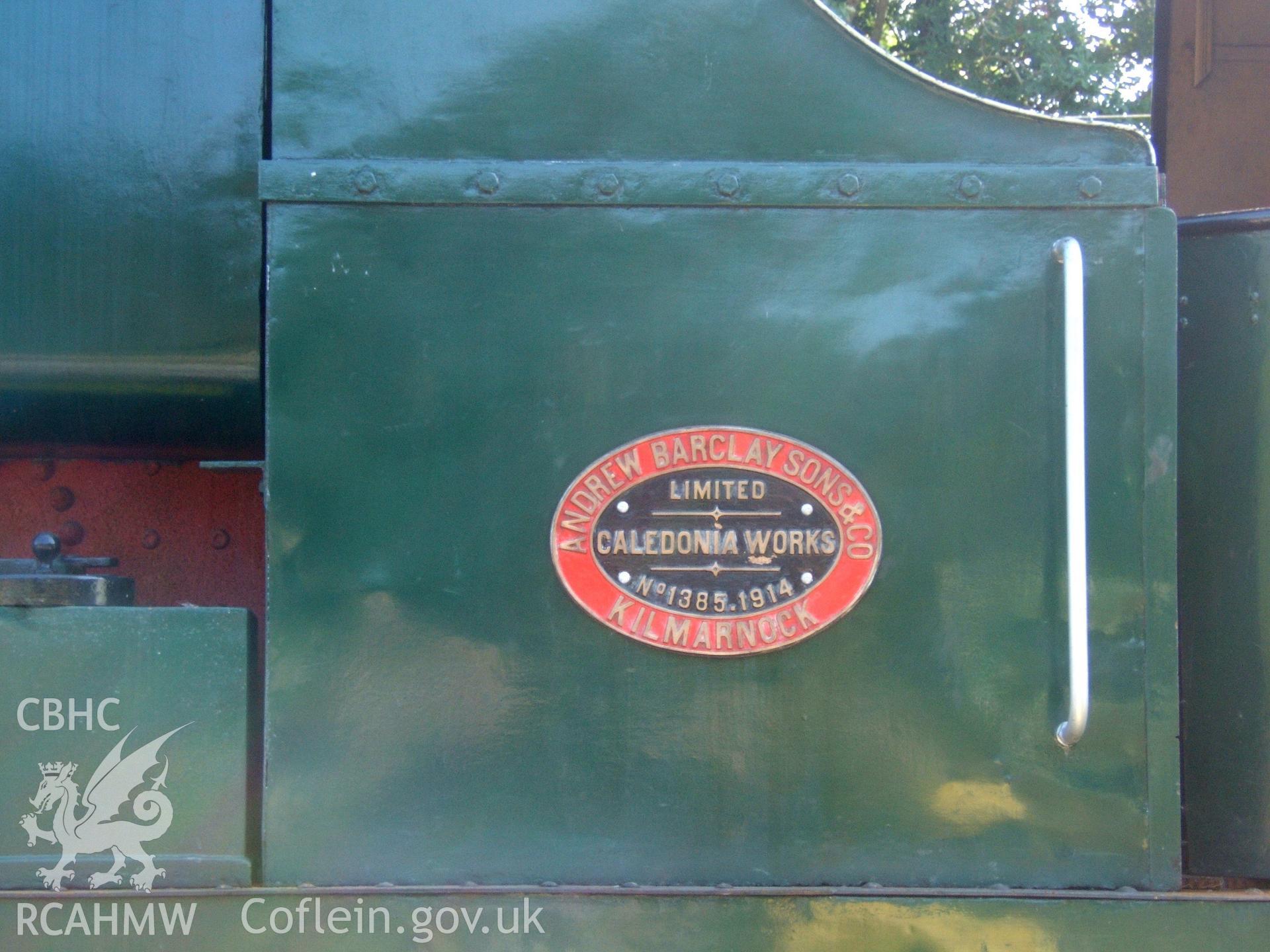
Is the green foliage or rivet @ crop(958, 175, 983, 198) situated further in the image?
the green foliage

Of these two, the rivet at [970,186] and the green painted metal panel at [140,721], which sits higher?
the rivet at [970,186]

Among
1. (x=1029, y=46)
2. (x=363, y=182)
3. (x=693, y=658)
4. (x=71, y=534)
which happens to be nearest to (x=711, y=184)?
(x=363, y=182)

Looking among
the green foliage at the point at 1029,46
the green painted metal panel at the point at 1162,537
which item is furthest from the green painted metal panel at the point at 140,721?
the green foliage at the point at 1029,46

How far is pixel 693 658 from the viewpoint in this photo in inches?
62.9

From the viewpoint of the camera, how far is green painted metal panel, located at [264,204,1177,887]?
5.22ft

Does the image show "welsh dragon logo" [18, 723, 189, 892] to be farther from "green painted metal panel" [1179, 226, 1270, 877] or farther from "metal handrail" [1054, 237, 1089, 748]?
"green painted metal panel" [1179, 226, 1270, 877]

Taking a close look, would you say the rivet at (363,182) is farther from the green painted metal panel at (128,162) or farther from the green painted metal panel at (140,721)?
the green painted metal panel at (140,721)

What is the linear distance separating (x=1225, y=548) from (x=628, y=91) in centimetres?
105

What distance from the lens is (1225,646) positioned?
1.73 meters

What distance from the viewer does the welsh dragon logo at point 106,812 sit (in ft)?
5.23

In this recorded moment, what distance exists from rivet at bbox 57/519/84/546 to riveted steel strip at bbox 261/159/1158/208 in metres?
0.85

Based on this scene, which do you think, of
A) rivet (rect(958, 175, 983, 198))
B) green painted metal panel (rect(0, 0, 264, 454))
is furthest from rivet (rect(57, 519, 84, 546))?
rivet (rect(958, 175, 983, 198))

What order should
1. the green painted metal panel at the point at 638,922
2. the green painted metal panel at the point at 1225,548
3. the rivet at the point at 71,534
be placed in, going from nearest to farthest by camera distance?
the green painted metal panel at the point at 638,922
the green painted metal panel at the point at 1225,548
the rivet at the point at 71,534

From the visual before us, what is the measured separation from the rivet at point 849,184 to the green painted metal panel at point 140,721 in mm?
972
